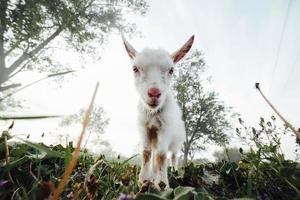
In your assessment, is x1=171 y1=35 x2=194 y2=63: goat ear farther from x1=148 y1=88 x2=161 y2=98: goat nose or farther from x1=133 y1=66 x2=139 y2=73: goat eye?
x1=148 y1=88 x2=161 y2=98: goat nose

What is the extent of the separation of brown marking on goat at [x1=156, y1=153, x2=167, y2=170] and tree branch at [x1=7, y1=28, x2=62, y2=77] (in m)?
19.3

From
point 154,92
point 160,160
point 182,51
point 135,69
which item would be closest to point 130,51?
point 135,69

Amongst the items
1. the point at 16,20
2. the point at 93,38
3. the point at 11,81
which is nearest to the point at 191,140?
the point at 93,38

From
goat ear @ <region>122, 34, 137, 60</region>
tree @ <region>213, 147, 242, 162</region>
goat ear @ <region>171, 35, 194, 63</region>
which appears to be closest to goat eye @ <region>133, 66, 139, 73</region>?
goat ear @ <region>122, 34, 137, 60</region>

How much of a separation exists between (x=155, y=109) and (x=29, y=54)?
19130 mm

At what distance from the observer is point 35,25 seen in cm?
1877

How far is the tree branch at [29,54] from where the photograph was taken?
2102 cm

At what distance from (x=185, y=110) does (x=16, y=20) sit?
2952 centimetres

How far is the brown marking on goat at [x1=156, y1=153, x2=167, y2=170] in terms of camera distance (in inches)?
143

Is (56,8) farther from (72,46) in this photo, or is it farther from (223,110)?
(223,110)

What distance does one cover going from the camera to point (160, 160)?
369 centimetres

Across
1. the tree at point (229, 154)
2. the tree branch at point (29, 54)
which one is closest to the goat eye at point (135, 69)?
the tree at point (229, 154)

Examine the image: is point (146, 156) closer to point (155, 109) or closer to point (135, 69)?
point (155, 109)

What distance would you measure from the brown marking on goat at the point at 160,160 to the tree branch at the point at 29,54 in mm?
19346
